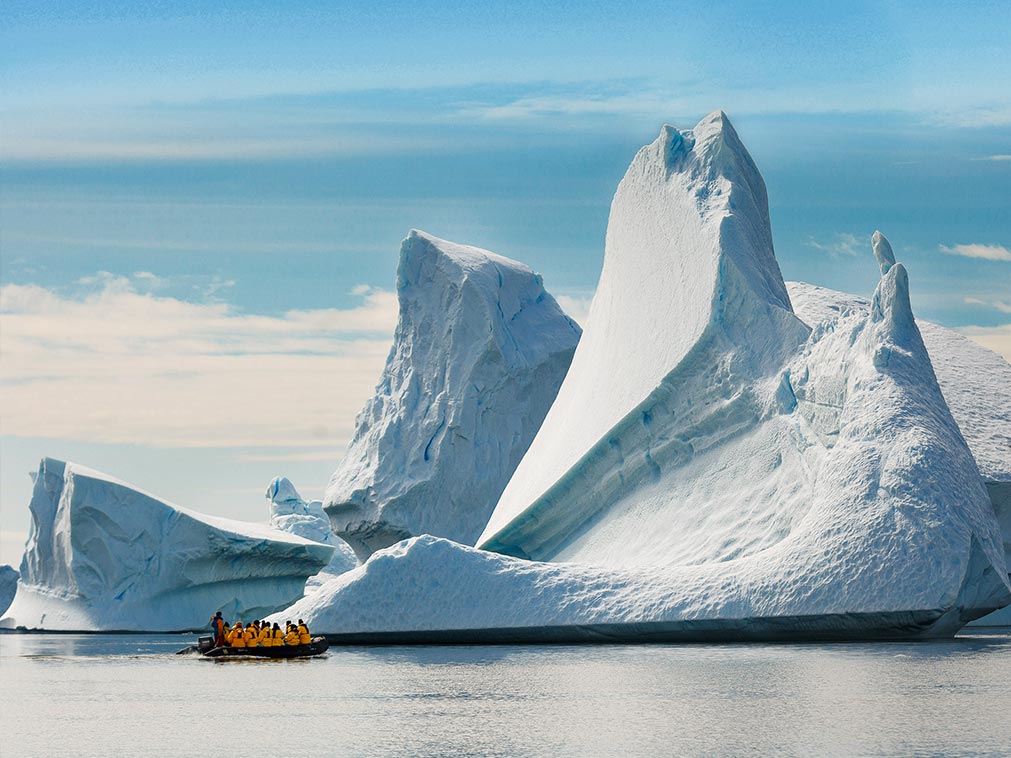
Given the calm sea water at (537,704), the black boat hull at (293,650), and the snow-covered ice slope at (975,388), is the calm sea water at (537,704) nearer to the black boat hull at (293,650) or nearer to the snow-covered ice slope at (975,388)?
the black boat hull at (293,650)

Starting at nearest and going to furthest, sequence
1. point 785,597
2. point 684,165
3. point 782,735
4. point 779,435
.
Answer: point 782,735 → point 785,597 → point 779,435 → point 684,165

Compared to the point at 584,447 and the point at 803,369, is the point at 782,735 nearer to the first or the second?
the point at 803,369

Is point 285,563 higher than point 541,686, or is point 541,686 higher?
point 285,563

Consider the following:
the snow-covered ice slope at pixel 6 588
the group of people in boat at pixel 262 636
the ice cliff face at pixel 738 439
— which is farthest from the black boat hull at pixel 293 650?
the snow-covered ice slope at pixel 6 588

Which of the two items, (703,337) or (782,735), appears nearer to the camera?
(782,735)

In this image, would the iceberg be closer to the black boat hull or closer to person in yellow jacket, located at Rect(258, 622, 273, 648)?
person in yellow jacket, located at Rect(258, 622, 273, 648)

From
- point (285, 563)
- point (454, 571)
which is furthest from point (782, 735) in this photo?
point (285, 563)

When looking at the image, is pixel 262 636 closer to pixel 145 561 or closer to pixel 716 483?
pixel 716 483

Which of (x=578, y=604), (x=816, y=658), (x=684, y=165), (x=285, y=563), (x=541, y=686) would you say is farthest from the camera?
(x=285, y=563)
